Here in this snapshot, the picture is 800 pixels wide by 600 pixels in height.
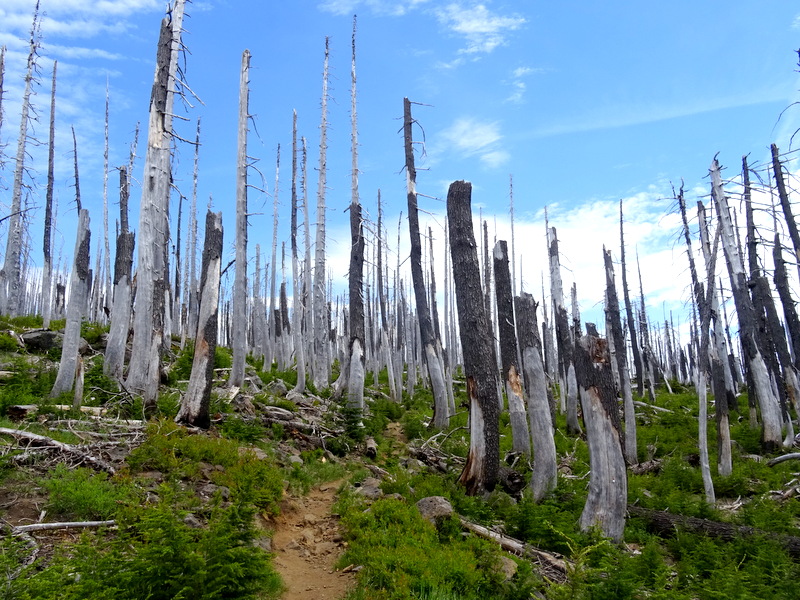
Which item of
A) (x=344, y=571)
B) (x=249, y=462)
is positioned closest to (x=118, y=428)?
(x=249, y=462)

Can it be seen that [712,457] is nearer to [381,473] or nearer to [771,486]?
[771,486]

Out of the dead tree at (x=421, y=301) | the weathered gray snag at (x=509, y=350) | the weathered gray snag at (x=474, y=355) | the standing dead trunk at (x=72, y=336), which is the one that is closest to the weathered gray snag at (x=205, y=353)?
the standing dead trunk at (x=72, y=336)

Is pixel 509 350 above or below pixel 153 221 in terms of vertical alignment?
below

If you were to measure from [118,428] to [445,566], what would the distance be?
5497 millimetres

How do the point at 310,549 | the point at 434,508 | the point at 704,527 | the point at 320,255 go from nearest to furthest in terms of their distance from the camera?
the point at 310,549, the point at 434,508, the point at 704,527, the point at 320,255

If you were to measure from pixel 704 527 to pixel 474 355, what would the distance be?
15.0 ft

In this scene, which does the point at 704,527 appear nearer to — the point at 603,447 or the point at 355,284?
the point at 603,447

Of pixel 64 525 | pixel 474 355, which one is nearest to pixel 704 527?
pixel 474 355

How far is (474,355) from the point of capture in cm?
827

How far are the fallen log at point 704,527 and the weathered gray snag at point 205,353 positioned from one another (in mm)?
7794

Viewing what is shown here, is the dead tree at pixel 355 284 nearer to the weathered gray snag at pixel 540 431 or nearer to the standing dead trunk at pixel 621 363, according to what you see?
the weathered gray snag at pixel 540 431

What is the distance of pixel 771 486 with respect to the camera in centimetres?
1112

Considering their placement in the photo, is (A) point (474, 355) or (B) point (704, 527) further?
(A) point (474, 355)

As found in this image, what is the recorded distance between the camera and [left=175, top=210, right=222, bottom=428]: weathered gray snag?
347 inches
